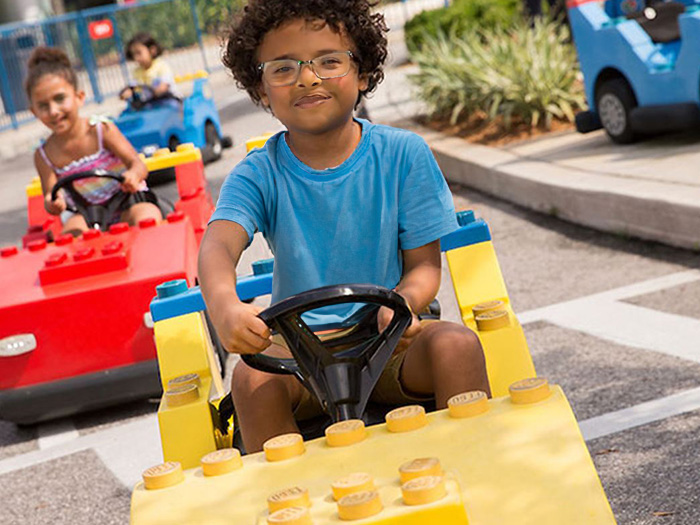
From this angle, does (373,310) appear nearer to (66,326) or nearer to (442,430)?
(442,430)

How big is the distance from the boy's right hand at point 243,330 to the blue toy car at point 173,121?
8319 mm

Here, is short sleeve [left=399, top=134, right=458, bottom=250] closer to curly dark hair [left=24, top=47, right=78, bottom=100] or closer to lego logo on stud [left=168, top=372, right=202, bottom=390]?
lego logo on stud [left=168, top=372, right=202, bottom=390]

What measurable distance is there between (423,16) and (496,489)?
48.3 ft

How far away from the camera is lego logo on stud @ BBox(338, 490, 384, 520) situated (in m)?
2.15

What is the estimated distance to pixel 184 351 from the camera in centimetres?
368

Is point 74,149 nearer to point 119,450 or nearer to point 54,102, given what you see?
point 54,102

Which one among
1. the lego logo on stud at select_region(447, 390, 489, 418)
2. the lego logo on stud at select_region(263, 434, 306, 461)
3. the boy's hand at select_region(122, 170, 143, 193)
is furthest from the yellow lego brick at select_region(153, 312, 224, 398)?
the boy's hand at select_region(122, 170, 143, 193)

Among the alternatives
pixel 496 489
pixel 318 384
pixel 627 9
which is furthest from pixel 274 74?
pixel 627 9

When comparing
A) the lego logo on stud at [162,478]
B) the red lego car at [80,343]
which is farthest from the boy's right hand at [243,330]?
the red lego car at [80,343]

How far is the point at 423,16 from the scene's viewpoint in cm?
1647

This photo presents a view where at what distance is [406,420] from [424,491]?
1.30 ft

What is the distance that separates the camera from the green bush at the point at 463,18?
49.3 feet

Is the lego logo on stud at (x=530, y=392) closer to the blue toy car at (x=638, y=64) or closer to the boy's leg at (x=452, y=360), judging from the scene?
the boy's leg at (x=452, y=360)

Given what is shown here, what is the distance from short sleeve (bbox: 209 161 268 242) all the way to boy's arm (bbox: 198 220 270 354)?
0.08 ft
